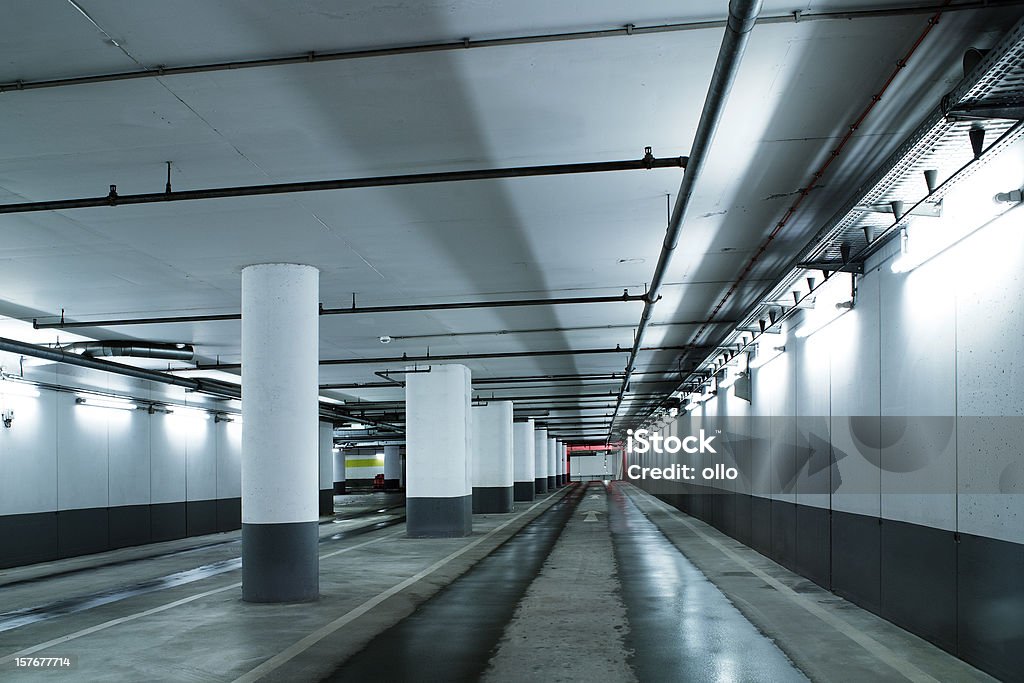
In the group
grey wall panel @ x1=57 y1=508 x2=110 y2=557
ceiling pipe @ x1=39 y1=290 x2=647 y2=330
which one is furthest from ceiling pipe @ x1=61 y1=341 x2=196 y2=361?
grey wall panel @ x1=57 y1=508 x2=110 y2=557

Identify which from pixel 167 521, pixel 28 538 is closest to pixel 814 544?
pixel 28 538

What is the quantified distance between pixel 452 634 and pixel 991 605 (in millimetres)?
5142

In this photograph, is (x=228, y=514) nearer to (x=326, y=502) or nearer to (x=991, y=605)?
(x=326, y=502)

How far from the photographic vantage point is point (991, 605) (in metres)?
7.58

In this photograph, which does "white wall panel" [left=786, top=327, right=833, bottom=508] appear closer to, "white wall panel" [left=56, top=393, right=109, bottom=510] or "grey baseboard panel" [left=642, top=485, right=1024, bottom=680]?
"grey baseboard panel" [left=642, top=485, right=1024, bottom=680]

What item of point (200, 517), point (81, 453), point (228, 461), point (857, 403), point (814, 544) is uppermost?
point (857, 403)

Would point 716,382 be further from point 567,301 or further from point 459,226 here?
point 459,226

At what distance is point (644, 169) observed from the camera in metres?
9.16

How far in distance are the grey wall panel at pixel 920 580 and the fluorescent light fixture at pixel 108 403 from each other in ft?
59.2

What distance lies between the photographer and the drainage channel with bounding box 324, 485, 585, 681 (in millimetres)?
7977

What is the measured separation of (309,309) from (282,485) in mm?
2456

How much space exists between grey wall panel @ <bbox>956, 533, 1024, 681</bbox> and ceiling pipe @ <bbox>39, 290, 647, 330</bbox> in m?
7.63

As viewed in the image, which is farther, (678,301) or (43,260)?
(678,301)

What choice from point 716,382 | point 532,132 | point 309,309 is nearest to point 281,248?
point 309,309
